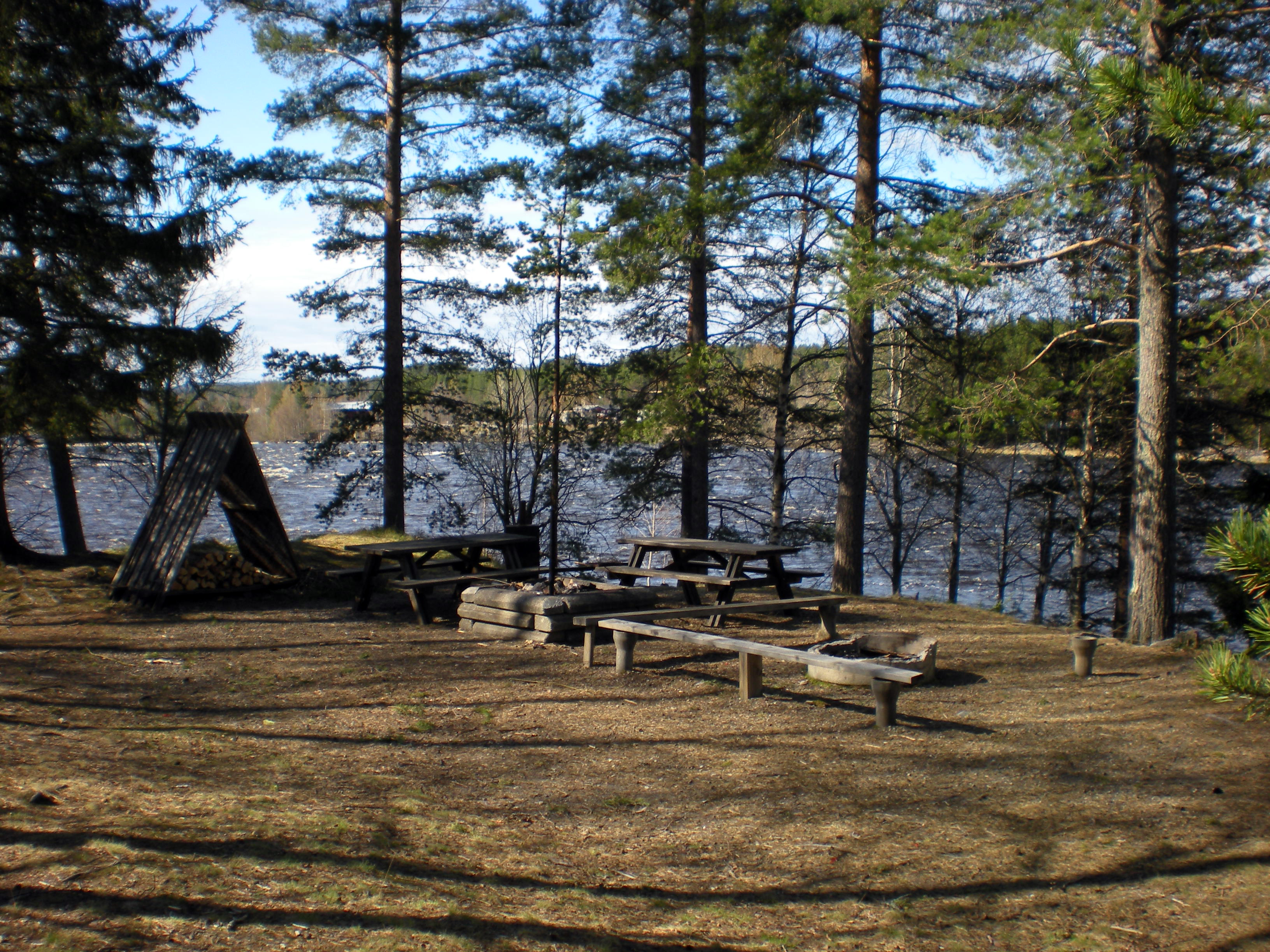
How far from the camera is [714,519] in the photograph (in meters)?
25.3

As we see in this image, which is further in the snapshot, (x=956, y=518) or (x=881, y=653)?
(x=956, y=518)

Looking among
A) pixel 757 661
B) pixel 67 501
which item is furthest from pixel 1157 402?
pixel 67 501

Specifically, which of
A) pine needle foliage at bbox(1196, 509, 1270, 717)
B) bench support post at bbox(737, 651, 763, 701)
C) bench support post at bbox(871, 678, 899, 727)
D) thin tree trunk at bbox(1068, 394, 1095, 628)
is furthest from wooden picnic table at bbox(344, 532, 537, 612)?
thin tree trunk at bbox(1068, 394, 1095, 628)

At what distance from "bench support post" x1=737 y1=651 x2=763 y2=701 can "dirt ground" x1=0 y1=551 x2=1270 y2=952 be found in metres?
0.15

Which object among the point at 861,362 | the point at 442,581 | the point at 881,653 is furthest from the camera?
the point at 861,362

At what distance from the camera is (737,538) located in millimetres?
17188

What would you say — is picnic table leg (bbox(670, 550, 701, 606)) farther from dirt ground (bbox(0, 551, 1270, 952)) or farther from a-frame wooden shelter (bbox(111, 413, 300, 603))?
a-frame wooden shelter (bbox(111, 413, 300, 603))

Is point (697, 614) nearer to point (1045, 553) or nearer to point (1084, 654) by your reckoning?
point (1084, 654)

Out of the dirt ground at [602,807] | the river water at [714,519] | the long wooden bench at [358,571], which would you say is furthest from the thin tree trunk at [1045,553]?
the long wooden bench at [358,571]

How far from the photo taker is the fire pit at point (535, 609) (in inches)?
314

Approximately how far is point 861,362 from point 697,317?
350 cm

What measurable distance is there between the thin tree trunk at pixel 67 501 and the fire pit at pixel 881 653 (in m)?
11.8

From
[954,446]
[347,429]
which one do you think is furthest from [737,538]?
[347,429]

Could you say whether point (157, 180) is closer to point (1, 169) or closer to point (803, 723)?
point (1, 169)
